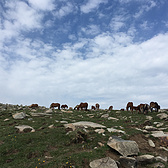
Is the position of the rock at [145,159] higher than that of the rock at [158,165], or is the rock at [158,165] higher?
the rock at [145,159]

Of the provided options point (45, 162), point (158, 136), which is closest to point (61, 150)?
point (45, 162)

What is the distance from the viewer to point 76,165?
30.3ft

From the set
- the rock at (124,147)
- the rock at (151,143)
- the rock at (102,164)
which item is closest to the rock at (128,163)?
the rock at (102,164)

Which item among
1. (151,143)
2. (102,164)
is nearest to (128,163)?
(102,164)

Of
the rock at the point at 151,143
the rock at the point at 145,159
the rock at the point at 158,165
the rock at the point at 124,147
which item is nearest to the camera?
the rock at the point at 158,165

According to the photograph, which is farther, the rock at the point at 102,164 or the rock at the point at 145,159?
the rock at the point at 145,159

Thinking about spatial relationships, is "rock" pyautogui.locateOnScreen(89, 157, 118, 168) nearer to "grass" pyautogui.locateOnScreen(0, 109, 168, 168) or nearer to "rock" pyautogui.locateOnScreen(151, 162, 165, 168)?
"grass" pyautogui.locateOnScreen(0, 109, 168, 168)

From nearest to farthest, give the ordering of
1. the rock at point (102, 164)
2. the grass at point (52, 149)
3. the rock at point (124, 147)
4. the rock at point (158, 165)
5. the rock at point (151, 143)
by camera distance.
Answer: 1. the rock at point (102, 164)
2. the grass at point (52, 149)
3. the rock at point (158, 165)
4. the rock at point (124, 147)
5. the rock at point (151, 143)

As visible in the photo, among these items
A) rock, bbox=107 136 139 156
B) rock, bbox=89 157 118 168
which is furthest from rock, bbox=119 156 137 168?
rock, bbox=107 136 139 156

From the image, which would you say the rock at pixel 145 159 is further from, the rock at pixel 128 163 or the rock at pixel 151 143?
the rock at pixel 151 143

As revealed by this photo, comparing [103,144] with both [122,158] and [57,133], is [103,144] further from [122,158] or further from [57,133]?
[57,133]

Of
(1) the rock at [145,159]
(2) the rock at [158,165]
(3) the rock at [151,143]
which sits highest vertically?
(3) the rock at [151,143]

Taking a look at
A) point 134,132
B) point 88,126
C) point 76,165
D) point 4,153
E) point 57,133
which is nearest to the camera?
point 76,165

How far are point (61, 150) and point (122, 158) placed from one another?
475 cm
